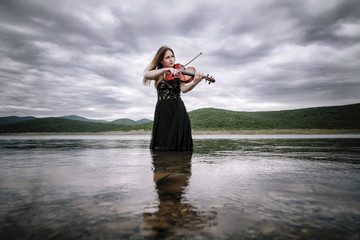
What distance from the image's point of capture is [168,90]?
482 centimetres

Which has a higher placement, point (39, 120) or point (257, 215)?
point (39, 120)

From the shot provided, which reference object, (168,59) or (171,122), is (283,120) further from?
(171,122)

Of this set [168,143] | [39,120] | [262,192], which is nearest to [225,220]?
[262,192]

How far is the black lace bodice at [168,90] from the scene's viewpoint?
474cm

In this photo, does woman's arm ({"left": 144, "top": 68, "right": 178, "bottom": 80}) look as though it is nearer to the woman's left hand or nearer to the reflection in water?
the woman's left hand

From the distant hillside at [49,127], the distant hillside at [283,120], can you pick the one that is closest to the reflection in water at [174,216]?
the distant hillside at [283,120]

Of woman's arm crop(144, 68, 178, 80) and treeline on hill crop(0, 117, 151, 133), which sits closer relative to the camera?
woman's arm crop(144, 68, 178, 80)

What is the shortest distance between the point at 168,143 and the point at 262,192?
3325 mm

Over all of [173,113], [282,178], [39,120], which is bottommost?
[282,178]

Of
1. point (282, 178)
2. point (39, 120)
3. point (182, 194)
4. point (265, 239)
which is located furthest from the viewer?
point (39, 120)

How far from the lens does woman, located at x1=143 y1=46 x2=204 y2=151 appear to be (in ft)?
14.9

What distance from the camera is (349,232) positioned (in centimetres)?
74

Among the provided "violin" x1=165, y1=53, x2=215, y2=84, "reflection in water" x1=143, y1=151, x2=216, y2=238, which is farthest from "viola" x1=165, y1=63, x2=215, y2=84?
"reflection in water" x1=143, y1=151, x2=216, y2=238

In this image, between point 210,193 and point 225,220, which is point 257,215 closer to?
point 225,220
